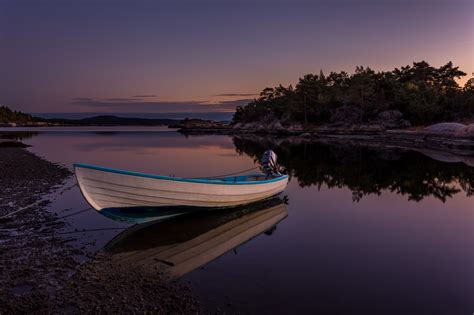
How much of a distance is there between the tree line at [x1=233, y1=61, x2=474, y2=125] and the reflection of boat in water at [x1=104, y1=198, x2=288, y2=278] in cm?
6761

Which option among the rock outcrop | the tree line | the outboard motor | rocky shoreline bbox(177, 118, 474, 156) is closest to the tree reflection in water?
the outboard motor

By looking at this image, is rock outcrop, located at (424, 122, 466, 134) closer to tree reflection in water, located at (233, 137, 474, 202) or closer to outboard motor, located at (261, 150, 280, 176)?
tree reflection in water, located at (233, 137, 474, 202)

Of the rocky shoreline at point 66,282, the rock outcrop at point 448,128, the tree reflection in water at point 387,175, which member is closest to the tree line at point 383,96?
the rock outcrop at point 448,128

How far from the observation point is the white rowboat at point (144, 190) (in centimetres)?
1011

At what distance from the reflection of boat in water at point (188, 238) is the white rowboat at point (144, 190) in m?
0.83

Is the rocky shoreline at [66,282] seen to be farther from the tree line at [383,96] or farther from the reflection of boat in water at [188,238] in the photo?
the tree line at [383,96]

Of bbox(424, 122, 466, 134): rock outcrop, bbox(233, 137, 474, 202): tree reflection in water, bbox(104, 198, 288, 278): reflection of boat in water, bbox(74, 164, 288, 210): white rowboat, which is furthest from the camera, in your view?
bbox(424, 122, 466, 134): rock outcrop

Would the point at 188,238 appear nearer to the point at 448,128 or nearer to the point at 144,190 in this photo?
the point at 144,190

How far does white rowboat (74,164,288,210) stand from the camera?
1011cm

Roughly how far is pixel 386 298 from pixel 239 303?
329cm

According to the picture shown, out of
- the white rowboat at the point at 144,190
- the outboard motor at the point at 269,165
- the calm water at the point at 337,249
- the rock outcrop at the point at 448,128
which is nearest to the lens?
the calm water at the point at 337,249

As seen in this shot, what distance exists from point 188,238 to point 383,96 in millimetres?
84878

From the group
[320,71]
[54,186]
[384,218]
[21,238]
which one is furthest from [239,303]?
[320,71]

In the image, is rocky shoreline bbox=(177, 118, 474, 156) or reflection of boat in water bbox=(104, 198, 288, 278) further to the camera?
rocky shoreline bbox=(177, 118, 474, 156)
